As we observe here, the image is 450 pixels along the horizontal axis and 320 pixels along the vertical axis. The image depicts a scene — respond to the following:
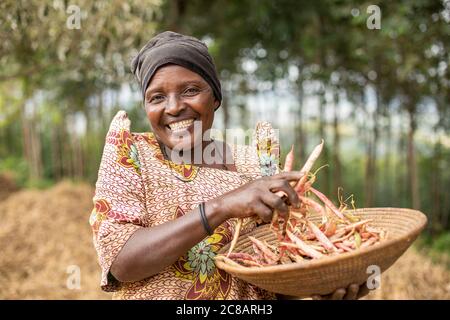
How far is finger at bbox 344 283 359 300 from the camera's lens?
1399mm

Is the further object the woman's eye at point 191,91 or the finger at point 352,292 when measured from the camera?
the woman's eye at point 191,91

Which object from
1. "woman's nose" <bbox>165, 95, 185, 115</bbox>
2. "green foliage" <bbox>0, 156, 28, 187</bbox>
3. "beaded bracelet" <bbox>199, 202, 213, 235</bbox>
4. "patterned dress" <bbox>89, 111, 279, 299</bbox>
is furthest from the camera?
"green foliage" <bbox>0, 156, 28, 187</bbox>

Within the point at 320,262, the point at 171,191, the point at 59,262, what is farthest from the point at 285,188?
the point at 59,262

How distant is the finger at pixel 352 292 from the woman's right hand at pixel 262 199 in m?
0.27

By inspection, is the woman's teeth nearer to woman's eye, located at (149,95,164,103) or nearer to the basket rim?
woman's eye, located at (149,95,164,103)

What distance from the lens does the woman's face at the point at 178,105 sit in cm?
162

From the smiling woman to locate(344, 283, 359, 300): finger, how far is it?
28 cm

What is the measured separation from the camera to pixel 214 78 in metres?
1.73

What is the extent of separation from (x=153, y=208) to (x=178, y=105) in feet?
1.08

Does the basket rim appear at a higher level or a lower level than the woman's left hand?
higher

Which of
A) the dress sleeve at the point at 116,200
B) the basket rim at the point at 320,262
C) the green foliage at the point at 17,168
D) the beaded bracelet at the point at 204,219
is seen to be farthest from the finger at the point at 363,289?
the green foliage at the point at 17,168

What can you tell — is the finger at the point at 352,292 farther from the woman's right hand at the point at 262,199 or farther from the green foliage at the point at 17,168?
the green foliage at the point at 17,168

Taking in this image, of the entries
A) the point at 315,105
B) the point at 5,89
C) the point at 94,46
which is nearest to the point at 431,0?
the point at 94,46

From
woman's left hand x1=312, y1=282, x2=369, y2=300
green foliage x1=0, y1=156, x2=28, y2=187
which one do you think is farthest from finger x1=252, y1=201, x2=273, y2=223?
green foliage x1=0, y1=156, x2=28, y2=187
